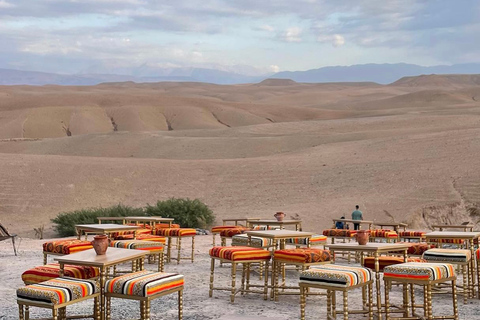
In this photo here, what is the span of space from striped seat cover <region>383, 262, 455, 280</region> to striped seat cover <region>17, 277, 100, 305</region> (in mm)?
3332

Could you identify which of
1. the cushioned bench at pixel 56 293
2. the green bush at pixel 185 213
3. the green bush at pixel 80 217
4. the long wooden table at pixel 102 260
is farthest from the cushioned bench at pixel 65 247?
the green bush at pixel 185 213

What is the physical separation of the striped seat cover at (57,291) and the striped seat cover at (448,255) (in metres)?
4.59

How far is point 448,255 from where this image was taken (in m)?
9.47

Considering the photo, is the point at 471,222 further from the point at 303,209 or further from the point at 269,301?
the point at 269,301

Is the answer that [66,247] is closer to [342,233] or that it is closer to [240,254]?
[240,254]

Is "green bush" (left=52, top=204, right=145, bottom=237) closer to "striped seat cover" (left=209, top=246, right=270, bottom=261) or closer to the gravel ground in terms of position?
the gravel ground

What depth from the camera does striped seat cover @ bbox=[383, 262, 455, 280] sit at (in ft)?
26.2

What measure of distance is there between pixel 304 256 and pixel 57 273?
3.14 m

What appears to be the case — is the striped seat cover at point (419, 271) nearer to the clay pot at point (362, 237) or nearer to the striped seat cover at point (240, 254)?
the clay pot at point (362, 237)

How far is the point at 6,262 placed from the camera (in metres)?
13.7

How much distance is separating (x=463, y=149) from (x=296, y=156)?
766 cm

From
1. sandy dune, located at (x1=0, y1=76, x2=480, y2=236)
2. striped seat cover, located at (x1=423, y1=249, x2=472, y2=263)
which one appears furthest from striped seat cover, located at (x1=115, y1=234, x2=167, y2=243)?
sandy dune, located at (x1=0, y1=76, x2=480, y2=236)

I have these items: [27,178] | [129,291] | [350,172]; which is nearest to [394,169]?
[350,172]

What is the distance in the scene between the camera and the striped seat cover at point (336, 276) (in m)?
7.73
